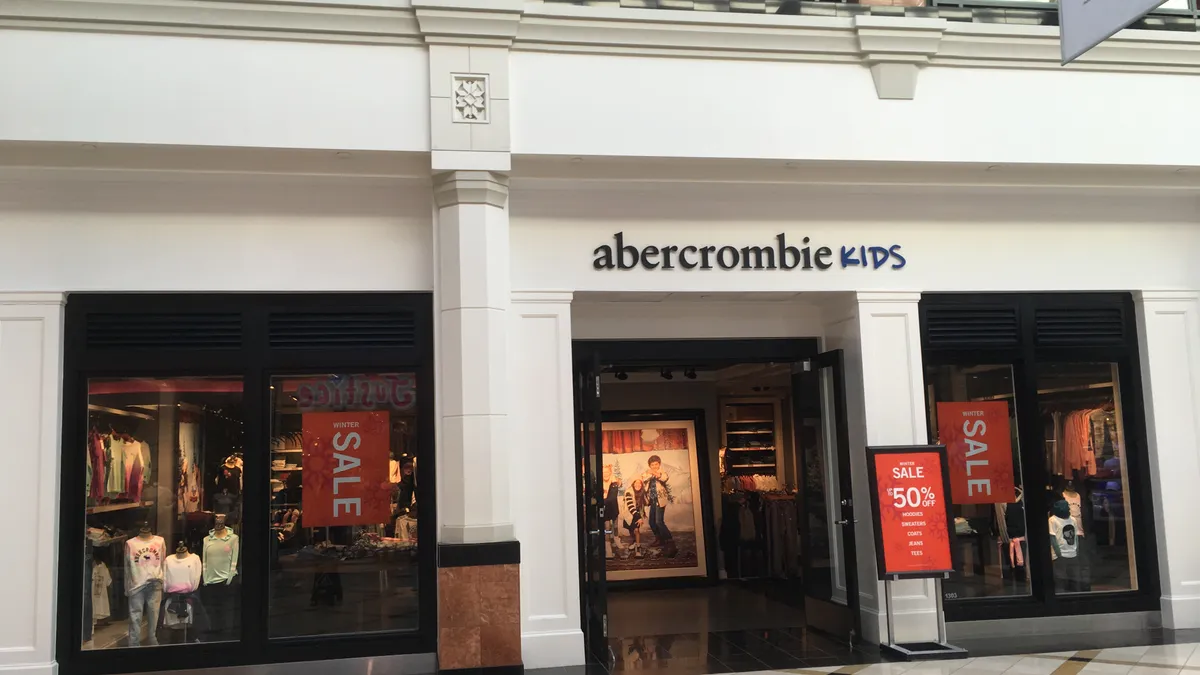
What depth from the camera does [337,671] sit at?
21.3ft

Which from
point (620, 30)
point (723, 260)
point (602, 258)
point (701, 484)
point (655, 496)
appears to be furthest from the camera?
point (701, 484)

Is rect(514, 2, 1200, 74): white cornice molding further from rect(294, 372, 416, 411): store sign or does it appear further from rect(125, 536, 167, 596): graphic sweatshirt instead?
rect(125, 536, 167, 596): graphic sweatshirt

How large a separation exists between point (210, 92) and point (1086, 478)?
24.2 feet

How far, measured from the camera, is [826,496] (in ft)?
25.7

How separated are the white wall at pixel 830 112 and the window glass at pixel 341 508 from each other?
2254mm

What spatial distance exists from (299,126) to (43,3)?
1.77 metres

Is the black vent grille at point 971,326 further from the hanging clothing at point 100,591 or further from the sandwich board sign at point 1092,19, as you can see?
the hanging clothing at point 100,591

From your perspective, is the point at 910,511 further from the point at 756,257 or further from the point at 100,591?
the point at 100,591

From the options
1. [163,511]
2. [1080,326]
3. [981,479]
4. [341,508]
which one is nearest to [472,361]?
[341,508]

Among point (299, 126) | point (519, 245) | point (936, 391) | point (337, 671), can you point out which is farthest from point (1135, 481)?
point (299, 126)

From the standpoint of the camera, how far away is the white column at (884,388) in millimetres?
7277

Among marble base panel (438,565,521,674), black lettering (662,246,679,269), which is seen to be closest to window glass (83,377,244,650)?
marble base panel (438,565,521,674)

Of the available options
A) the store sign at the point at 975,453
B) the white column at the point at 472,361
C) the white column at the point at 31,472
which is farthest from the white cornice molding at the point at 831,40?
the white column at the point at 31,472

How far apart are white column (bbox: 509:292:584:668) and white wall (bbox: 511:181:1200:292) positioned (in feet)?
1.17
